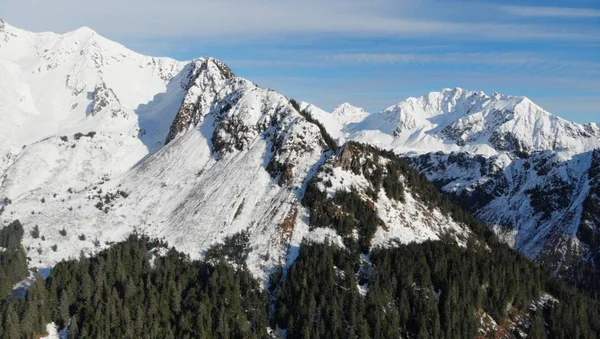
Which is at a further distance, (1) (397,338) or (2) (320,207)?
(2) (320,207)

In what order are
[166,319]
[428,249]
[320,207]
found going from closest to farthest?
[166,319] → [428,249] → [320,207]

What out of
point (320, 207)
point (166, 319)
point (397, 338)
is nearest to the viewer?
point (397, 338)

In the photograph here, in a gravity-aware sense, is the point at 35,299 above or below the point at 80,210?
below

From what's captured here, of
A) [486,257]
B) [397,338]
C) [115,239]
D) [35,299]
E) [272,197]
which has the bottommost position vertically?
[397,338]

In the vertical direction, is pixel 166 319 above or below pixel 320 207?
below

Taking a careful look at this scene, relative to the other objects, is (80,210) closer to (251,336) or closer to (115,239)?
(115,239)

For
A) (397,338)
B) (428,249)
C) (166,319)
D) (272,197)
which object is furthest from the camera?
(272,197)

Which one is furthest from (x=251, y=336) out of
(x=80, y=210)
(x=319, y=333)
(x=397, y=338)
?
(x=80, y=210)

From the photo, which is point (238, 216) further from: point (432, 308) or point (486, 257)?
point (486, 257)

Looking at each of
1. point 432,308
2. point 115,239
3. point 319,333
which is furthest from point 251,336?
point 115,239
